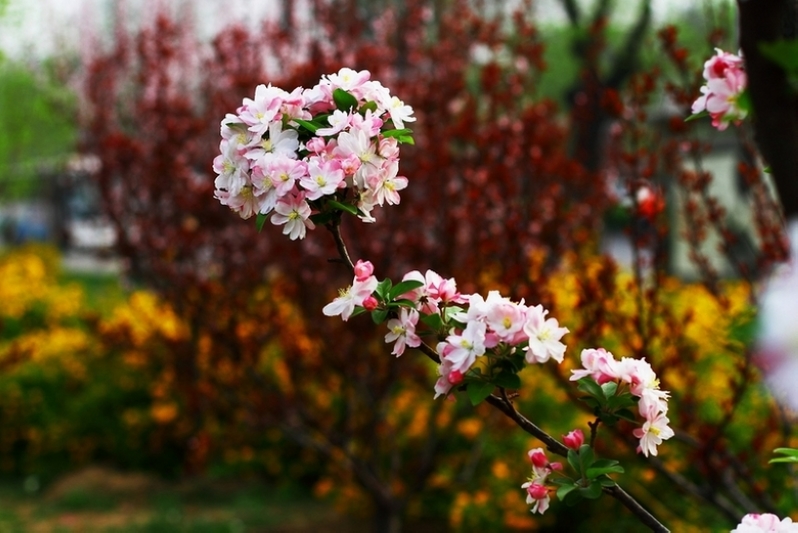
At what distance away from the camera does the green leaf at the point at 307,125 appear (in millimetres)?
1631

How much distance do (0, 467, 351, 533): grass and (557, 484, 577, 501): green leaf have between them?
14.8 ft

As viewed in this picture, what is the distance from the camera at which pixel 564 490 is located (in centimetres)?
153

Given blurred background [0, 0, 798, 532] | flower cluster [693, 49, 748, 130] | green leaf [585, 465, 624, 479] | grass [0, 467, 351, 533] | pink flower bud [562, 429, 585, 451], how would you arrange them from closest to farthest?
1. flower cluster [693, 49, 748, 130]
2. green leaf [585, 465, 624, 479]
3. pink flower bud [562, 429, 585, 451]
4. blurred background [0, 0, 798, 532]
5. grass [0, 467, 351, 533]

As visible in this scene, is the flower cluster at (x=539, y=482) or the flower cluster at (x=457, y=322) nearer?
the flower cluster at (x=457, y=322)

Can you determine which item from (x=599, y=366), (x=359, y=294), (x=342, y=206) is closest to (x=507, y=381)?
(x=599, y=366)

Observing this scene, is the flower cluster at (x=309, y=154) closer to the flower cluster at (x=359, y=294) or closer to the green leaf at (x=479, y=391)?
the flower cluster at (x=359, y=294)

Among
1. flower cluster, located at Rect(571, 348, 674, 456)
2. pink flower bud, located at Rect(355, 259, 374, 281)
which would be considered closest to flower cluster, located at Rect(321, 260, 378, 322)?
pink flower bud, located at Rect(355, 259, 374, 281)

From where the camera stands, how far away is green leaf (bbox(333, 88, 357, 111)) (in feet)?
5.55

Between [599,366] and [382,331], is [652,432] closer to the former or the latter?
[599,366]

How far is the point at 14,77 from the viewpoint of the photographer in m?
16.5

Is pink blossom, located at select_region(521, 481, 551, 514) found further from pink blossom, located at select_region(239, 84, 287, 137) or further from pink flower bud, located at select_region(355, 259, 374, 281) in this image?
pink blossom, located at select_region(239, 84, 287, 137)

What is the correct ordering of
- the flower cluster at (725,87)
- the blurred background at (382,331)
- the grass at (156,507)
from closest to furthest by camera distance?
the flower cluster at (725,87)
the blurred background at (382,331)
the grass at (156,507)

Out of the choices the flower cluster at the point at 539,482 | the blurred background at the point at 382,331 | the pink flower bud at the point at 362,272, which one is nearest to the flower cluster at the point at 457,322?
the pink flower bud at the point at 362,272

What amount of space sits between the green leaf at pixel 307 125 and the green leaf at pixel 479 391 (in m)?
0.51
